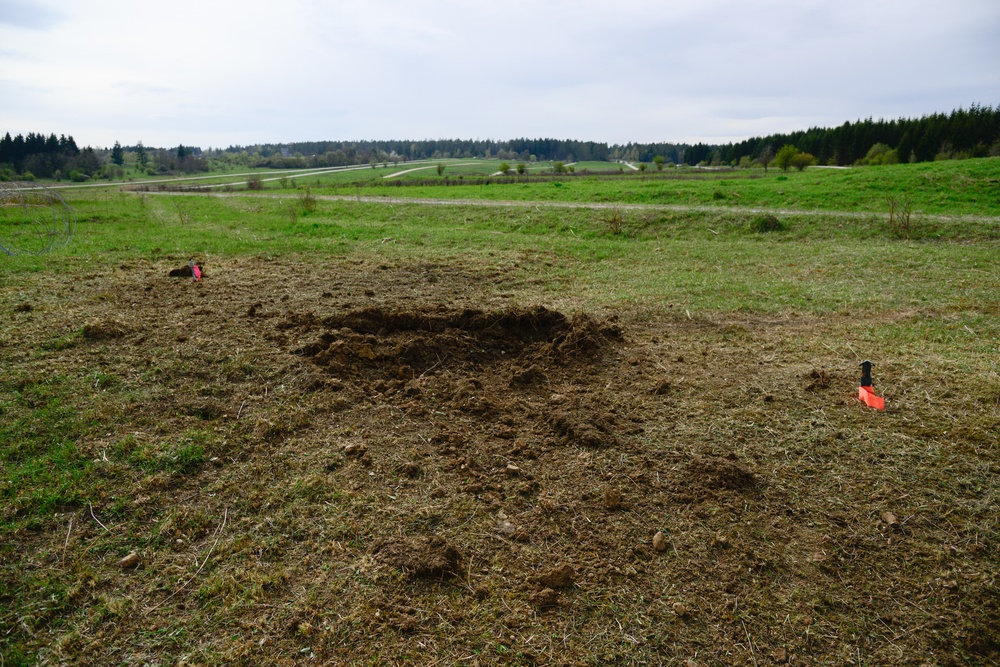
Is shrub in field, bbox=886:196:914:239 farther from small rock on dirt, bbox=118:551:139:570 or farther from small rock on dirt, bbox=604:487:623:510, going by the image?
small rock on dirt, bbox=118:551:139:570

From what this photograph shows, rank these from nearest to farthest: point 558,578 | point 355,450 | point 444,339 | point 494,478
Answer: point 558,578
point 494,478
point 355,450
point 444,339

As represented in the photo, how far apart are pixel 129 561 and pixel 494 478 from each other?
2.20 meters

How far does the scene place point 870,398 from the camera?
453cm

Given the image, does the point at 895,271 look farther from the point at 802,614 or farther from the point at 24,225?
the point at 24,225

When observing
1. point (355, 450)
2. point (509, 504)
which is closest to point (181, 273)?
point (355, 450)

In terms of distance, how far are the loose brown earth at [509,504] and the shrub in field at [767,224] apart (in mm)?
9889

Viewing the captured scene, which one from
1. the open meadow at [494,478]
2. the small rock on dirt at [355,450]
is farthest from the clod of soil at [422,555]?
the small rock on dirt at [355,450]

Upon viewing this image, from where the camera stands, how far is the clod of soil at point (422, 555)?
2.90 meters

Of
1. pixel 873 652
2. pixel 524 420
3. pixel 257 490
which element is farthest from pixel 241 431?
pixel 873 652

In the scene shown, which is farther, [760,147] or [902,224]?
[760,147]

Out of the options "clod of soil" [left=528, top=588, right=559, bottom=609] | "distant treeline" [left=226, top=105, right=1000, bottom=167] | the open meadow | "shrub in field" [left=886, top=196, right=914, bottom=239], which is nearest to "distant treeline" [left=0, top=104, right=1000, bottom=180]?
"distant treeline" [left=226, top=105, right=1000, bottom=167]

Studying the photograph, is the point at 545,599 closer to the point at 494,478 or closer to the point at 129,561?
the point at 494,478

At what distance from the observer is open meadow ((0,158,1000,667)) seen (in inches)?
102

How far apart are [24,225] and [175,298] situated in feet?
44.4
